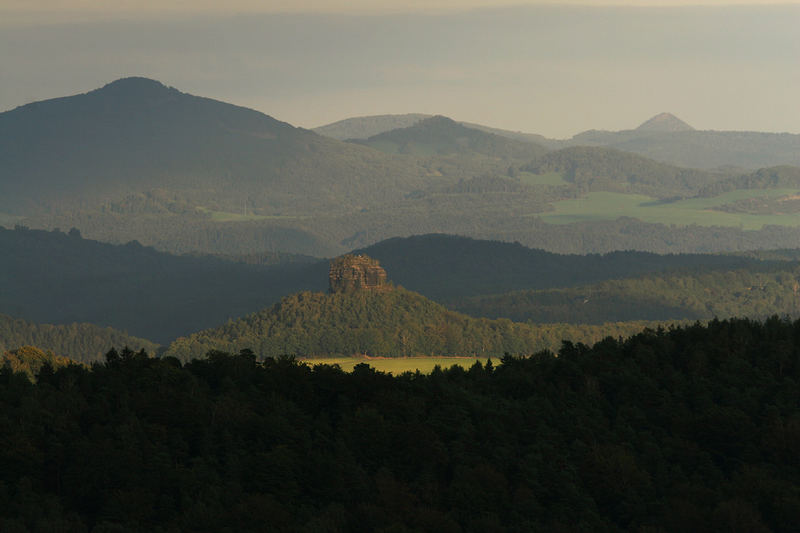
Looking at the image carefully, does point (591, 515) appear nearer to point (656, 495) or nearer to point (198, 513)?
point (656, 495)

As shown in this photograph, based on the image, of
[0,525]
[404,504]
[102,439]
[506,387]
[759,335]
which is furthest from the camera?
[759,335]

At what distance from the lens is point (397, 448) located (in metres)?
101

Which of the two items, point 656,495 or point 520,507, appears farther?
point 656,495

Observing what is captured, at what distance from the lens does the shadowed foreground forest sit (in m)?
88.9

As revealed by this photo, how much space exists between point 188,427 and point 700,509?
3746 cm

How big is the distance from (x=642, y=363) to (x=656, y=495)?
3111 cm

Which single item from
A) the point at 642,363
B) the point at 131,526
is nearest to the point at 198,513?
the point at 131,526

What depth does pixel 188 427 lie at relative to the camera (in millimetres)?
102375

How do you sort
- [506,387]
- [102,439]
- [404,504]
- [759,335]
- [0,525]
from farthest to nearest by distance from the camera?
1. [759,335]
2. [506,387]
3. [102,439]
4. [404,504]
5. [0,525]

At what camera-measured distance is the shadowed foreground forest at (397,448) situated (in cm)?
8894

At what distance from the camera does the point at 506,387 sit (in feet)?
403

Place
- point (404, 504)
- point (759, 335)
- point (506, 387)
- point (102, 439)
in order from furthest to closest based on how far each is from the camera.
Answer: point (759, 335) < point (506, 387) < point (102, 439) < point (404, 504)

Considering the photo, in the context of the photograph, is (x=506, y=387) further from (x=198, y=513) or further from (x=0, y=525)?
(x=0, y=525)

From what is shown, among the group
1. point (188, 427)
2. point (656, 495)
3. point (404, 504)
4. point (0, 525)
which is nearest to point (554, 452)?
point (656, 495)
